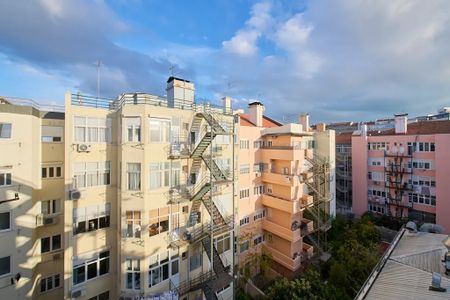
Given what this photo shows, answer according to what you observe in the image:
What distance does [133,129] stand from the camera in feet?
47.0

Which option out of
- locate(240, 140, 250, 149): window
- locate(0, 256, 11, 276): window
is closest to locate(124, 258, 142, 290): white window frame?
locate(0, 256, 11, 276): window

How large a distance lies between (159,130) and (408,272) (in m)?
16.3

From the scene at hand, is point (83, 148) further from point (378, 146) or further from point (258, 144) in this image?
point (378, 146)

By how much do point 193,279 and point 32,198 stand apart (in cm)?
1130

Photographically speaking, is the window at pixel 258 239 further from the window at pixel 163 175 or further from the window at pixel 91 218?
the window at pixel 91 218

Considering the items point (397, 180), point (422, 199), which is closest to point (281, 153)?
point (397, 180)

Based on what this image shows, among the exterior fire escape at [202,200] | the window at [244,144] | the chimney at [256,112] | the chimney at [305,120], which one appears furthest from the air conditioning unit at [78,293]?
the chimney at [305,120]

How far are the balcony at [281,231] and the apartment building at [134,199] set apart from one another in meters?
10.6

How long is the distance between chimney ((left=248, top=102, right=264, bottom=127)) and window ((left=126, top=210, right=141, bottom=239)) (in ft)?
59.0

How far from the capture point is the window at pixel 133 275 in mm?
14156

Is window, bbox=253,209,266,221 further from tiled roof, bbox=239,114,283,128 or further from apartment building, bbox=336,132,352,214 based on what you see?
apartment building, bbox=336,132,352,214

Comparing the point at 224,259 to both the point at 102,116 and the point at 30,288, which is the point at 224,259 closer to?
the point at 30,288

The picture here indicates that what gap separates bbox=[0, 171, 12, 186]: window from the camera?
12.4 meters

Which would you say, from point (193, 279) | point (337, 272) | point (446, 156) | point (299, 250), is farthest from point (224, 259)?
point (446, 156)
